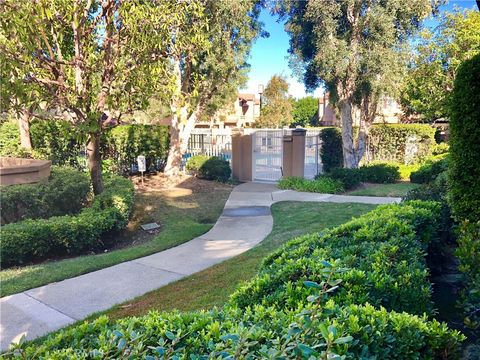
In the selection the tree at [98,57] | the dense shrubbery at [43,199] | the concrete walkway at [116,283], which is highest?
the tree at [98,57]

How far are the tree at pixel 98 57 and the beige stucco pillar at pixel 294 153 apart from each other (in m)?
6.96

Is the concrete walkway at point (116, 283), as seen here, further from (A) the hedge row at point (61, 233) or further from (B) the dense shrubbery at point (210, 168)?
(B) the dense shrubbery at point (210, 168)

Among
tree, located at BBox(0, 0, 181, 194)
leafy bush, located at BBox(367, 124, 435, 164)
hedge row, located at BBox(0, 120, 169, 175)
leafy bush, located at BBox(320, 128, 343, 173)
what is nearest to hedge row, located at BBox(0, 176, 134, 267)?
tree, located at BBox(0, 0, 181, 194)

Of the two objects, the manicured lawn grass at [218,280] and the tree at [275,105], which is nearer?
the manicured lawn grass at [218,280]

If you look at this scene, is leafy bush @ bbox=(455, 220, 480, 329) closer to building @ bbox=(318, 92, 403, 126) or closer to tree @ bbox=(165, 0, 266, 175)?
tree @ bbox=(165, 0, 266, 175)

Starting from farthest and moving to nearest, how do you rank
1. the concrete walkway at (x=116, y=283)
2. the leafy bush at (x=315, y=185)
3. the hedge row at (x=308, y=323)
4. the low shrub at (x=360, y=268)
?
the leafy bush at (x=315, y=185) < the concrete walkway at (x=116, y=283) < the low shrub at (x=360, y=268) < the hedge row at (x=308, y=323)

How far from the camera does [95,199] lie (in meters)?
7.37

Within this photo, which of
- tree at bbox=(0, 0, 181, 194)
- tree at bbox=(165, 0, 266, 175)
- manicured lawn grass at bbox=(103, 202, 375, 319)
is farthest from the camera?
tree at bbox=(165, 0, 266, 175)

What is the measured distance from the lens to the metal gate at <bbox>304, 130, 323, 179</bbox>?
1434 centimetres

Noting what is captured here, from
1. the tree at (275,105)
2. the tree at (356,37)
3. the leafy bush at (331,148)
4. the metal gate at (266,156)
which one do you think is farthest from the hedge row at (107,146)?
the tree at (275,105)

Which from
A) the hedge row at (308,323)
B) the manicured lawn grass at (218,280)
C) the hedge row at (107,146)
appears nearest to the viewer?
the hedge row at (308,323)

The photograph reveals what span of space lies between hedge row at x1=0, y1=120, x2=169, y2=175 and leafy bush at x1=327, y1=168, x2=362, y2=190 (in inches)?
256

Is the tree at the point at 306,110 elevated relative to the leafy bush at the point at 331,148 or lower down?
elevated

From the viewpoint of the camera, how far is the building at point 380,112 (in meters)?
15.8
